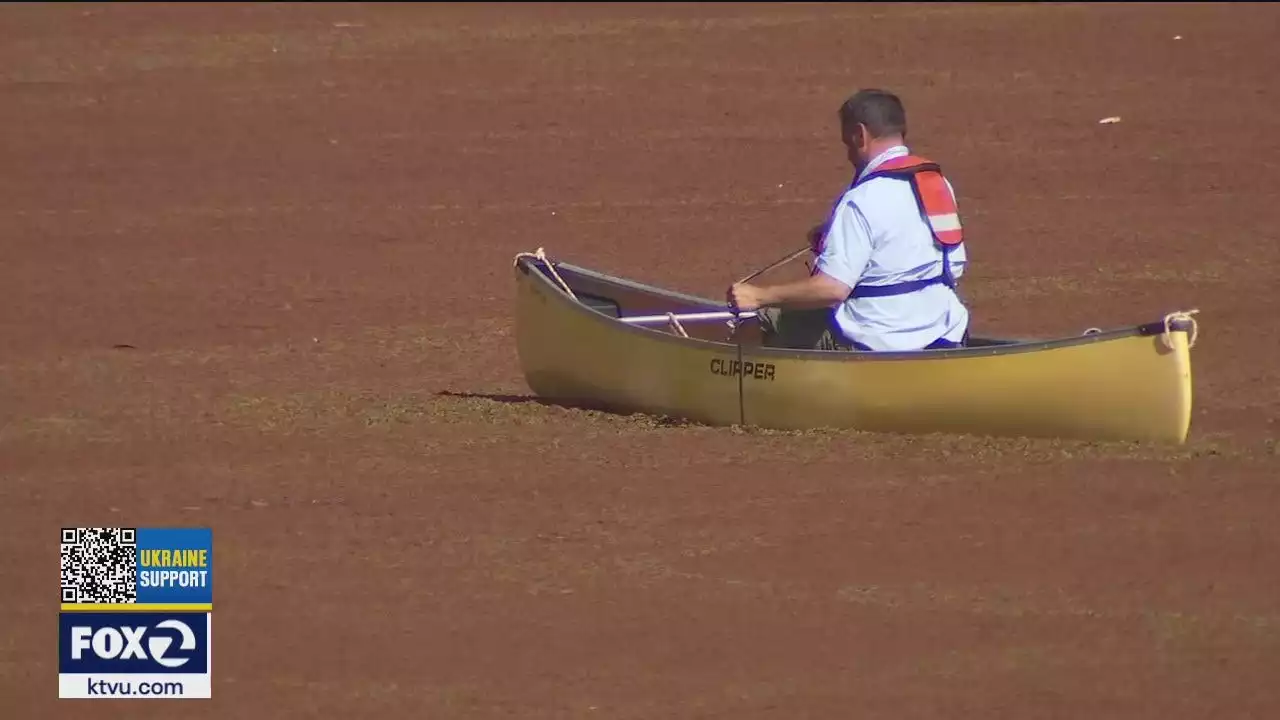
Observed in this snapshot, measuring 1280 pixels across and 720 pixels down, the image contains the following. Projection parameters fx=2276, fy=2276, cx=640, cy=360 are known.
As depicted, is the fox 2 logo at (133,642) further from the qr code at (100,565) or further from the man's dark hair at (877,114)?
the man's dark hair at (877,114)

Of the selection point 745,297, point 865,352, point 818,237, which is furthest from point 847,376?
point 818,237

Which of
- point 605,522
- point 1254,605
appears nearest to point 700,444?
point 605,522

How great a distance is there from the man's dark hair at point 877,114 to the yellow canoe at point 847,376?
2.88 feet

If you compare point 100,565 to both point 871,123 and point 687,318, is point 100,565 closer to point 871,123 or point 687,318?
point 687,318

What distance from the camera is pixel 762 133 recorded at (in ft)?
53.5

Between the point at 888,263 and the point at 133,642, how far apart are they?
327 centimetres

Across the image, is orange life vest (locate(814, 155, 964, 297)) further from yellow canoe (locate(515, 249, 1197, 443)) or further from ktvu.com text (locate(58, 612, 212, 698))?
ktvu.com text (locate(58, 612, 212, 698))

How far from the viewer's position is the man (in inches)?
348

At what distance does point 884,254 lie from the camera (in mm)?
8883

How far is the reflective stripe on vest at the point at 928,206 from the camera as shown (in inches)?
350

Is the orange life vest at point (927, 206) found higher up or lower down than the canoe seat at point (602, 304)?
higher up

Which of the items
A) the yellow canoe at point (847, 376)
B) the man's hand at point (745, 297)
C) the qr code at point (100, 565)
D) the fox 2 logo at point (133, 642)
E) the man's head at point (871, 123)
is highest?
the man's head at point (871, 123)
